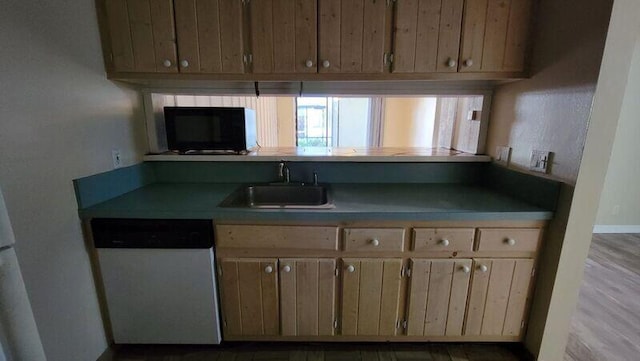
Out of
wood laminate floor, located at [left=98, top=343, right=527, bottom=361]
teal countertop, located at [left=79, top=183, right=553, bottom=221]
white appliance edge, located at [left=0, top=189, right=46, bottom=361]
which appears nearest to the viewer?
white appliance edge, located at [left=0, top=189, right=46, bottom=361]

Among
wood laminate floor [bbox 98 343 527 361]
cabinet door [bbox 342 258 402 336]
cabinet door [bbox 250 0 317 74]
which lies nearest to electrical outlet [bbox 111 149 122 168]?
cabinet door [bbox 250 0 317 74]

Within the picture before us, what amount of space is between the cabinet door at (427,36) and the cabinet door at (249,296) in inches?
51.8

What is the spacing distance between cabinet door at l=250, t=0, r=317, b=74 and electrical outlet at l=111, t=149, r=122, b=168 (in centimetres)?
94

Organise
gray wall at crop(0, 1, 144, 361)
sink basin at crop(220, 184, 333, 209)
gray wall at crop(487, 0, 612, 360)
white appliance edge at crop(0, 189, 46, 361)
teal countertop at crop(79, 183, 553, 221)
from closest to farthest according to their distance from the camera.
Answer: white appliance edge at crop(0, 189, 46, 361), gray wall at crop(0, 1, 144, 361), gray wall at crop(487, 0, 612, 360), teal countertop at crop(79, 183, 553, 221), sink basin at crop(220, 184, 333, 209)

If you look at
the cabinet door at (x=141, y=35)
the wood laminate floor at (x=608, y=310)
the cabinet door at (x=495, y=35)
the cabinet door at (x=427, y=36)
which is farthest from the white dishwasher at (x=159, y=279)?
the wood laminate floor at (x=608, y=310)

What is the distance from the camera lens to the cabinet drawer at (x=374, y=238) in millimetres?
1428

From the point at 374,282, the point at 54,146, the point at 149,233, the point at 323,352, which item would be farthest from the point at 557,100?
the point at 54,146

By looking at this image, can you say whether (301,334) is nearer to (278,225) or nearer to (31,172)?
(278,225)

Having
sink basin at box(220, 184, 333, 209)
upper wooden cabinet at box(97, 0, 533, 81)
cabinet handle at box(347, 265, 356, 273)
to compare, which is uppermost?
upper wooden cabinet at box(97, 0, 533, 81)

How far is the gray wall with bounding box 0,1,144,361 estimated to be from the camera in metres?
1.07

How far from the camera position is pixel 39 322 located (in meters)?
1.17

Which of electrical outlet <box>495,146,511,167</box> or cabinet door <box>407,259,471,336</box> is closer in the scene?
cabinet door <box>407,259,471,336</box>

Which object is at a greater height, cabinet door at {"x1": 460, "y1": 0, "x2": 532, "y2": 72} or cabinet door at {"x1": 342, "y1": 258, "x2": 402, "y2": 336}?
cabinet door at {"x1": 460, "y1": 0, "x2": 532, "y2": 72}

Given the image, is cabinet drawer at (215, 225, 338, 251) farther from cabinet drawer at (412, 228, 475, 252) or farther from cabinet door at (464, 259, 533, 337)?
cabinet door at (464, 259, 533, 337)
